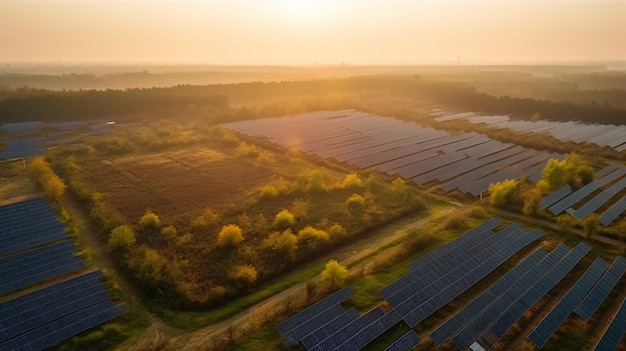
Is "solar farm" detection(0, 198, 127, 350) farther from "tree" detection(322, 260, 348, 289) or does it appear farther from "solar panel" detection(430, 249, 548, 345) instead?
"solar panel" detection(430, 249, 548, 345)

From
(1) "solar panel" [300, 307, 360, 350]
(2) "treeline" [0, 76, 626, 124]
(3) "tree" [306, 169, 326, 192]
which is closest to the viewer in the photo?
(1) "solar panel" [300, 307, 360, 350]

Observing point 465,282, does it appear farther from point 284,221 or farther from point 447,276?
point 284,221

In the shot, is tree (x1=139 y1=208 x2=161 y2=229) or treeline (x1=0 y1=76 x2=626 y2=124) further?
treeline (x1=0 y1=76 x2=626 y2=124)

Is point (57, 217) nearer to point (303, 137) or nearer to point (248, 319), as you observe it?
point (248, 319)

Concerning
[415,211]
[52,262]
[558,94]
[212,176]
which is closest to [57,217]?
[52,262]

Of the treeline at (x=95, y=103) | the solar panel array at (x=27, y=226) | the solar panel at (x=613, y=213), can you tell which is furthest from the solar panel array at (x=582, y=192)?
the treeline at (x=95, y=103)

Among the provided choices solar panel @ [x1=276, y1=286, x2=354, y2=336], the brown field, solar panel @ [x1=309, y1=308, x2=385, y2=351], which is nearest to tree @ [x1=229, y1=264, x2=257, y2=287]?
solar panel @ [x1=276, y1=286, x2=354, y2=336]

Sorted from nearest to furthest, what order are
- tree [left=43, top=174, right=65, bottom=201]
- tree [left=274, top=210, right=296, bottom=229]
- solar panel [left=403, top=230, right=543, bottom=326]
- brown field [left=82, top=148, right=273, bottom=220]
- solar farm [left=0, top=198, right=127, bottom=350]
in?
solar farm [left=0, top=198, right=127, bottom=350]
solar panel [left=403, top=230, right=543, bottom=326]
tree [left=274, top=210, right=296, bottom=229]
tree [left=43, top=174, right=65, bottom=201]
brown field [left=82, top=148, right=273, bottom=220]
